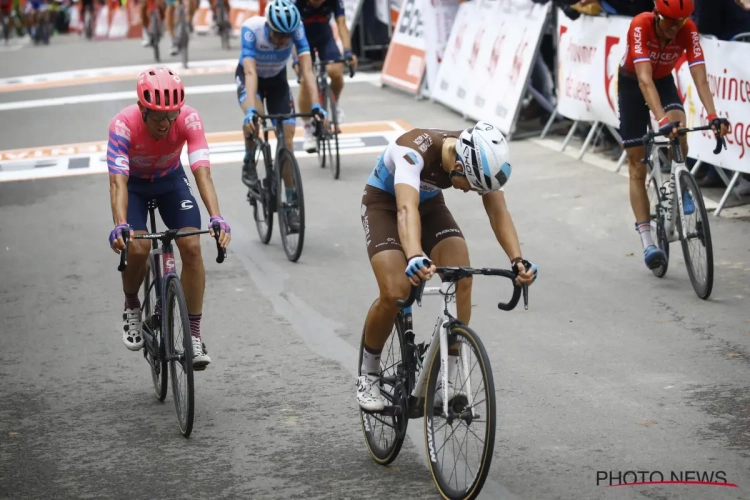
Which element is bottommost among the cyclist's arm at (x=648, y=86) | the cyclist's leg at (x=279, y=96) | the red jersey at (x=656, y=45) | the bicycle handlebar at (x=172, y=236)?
the cyclist's leg at (x=279, y=96)

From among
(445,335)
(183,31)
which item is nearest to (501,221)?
(445,335)

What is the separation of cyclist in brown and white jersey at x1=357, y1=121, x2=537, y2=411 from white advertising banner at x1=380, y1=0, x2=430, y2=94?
13627 mm

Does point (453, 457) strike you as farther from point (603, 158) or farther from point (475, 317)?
point (603, 158)

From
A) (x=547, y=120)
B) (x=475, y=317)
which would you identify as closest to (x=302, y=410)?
(x=475, y=317)

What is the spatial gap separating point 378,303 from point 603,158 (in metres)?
8.95

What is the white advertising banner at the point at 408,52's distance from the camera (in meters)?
19.5

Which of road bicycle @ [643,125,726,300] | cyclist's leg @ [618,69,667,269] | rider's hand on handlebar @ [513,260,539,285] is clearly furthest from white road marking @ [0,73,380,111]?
rider's hand on handlebar @ [513,260,539,285]

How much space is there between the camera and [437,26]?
18.3 m

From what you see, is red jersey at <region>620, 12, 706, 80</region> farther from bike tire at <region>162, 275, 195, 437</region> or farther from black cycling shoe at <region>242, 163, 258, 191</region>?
bike tire at <region>162, 275, 195, 437</region>

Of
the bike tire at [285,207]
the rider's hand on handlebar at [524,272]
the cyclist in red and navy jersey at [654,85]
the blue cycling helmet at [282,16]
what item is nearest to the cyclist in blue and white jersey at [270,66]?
the blue cycling helmet at [282,16]

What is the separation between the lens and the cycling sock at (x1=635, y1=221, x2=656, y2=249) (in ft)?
29.1

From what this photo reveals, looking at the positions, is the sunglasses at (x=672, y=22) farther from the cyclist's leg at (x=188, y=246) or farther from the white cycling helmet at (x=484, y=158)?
the white cycling helmet at (x=484, y=158)

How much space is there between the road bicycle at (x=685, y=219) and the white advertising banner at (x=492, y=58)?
6152 millimetres

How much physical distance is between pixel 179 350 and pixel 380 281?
1556 mm
